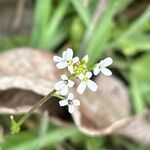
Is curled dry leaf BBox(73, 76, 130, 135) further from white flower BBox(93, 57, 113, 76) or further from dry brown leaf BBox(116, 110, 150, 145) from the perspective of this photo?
white flower BBox(93, 57, 113, 76)

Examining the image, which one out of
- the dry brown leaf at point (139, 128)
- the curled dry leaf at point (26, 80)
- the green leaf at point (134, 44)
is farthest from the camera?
the green leaf at point (134, 44)

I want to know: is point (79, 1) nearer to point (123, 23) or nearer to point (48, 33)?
point (48, 33)

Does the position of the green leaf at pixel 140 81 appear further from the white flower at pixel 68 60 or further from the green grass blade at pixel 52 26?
the white flower at pixel 68 60

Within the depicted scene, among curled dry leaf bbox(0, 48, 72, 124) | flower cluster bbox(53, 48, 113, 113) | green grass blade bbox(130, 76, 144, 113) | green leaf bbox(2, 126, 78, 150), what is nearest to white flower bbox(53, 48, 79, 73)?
flower cluster bbox(53, 48, 113, 113)

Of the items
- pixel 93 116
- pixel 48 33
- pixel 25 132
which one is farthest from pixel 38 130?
pixel 48 33

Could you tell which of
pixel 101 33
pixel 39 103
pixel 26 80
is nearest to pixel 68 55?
pixel 39 103

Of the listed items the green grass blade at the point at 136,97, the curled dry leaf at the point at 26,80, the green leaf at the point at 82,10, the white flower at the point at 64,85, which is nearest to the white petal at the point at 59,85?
the white flower at the point at 64,85

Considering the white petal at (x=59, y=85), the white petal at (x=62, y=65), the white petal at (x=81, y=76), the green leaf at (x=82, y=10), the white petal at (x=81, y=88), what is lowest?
the white petal at (x=81, y=88)
